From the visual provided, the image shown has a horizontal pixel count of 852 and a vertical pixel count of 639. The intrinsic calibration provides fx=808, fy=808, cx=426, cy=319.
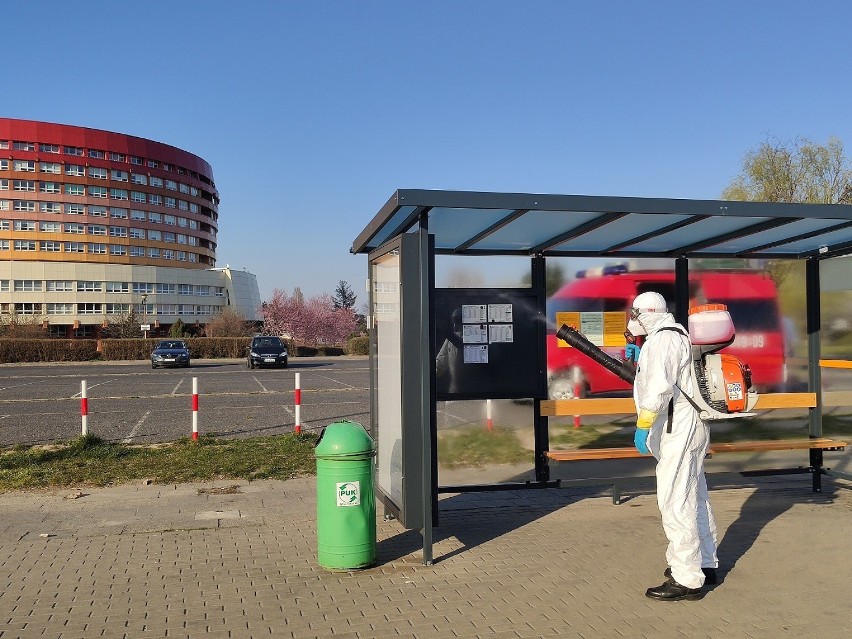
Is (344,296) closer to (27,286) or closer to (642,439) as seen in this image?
(27,286)

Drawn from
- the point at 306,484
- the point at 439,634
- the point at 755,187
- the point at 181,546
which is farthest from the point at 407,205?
the point at 755,187

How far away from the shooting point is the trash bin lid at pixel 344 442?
571cm

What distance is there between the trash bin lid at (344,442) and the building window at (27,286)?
94.5m

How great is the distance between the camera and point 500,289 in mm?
7508

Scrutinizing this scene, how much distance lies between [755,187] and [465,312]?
33.2 m

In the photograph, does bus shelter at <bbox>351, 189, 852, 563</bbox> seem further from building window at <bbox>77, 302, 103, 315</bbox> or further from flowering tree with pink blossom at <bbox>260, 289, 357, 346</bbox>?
building window at <bbox>77, 302, 103, 315</bbox>

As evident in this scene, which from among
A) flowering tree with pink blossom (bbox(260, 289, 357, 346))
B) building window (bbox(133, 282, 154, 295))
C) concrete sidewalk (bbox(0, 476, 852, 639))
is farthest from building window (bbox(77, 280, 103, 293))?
concrete sidewalk (bbox(0, 476, 852, 639))

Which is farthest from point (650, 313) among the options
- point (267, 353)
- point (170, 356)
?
point (170, 356)

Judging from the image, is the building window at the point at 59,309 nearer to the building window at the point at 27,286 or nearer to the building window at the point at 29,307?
the building window at the point at 29,307

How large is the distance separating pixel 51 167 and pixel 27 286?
49.1ft

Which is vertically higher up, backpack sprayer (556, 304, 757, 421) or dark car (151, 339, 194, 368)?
A: backpack sprayer (556, 304, 757, 421)

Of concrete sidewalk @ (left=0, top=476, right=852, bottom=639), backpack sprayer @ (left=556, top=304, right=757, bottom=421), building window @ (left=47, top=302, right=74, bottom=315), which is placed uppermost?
building window @ (left=47, top=302, right=74, bottom=315)

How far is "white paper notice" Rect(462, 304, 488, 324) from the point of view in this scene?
24.2 ft

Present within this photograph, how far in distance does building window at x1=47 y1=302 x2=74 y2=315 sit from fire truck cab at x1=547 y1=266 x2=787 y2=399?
9258cm
